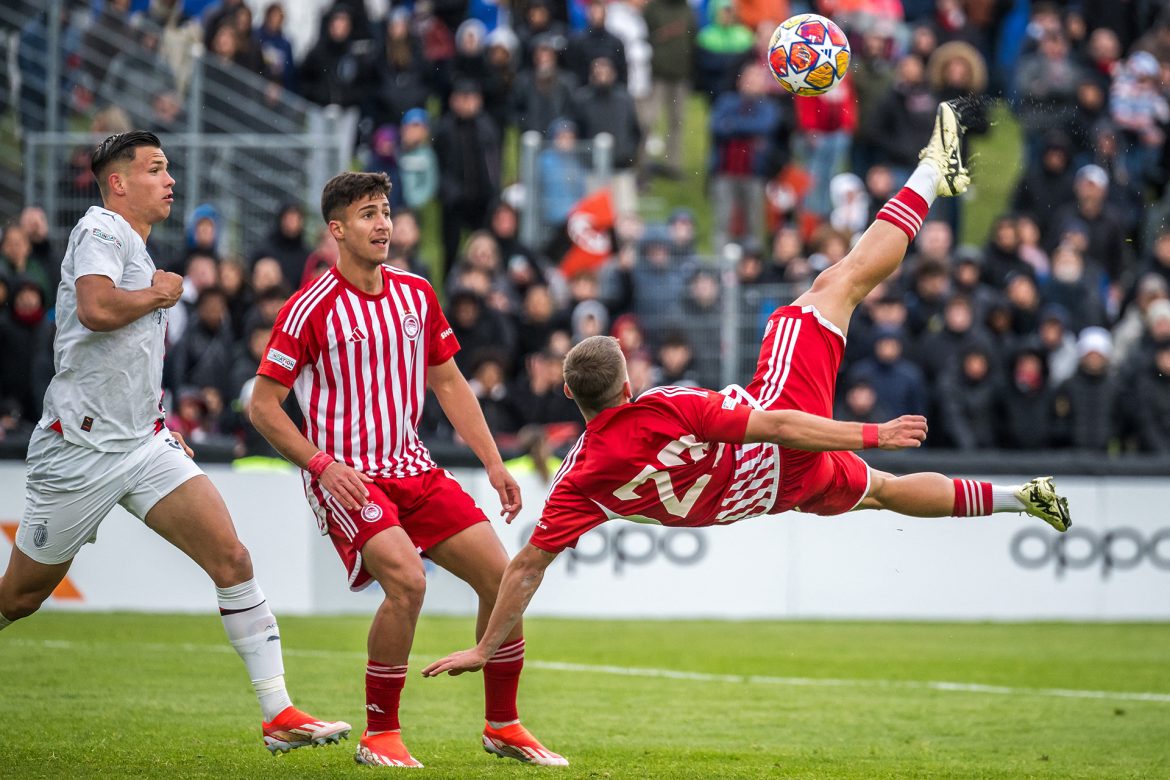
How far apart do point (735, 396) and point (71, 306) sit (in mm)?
3059

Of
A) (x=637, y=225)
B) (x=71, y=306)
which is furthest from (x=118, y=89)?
(x=71, y=306)

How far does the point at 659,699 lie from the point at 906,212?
3696 millimetres

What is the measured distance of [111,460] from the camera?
736 centimetres

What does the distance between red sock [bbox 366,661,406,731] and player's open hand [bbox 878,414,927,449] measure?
2516mm

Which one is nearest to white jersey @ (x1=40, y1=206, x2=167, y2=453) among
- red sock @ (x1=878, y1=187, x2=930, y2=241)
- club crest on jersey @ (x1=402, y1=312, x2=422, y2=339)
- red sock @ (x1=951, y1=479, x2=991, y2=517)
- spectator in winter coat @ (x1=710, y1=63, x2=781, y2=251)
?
club crest on jersey @ (x1=402, y1=312, x2=422, y2=339)

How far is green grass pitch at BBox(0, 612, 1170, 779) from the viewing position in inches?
312

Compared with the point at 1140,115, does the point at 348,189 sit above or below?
below

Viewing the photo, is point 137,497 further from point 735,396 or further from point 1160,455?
point 1160,455

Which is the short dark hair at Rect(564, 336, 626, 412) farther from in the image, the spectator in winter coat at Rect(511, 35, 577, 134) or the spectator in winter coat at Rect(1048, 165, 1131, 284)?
the spectator in winter coat at Rect(511, 35, 577, 134)

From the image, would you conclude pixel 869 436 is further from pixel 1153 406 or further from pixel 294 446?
pixel 1153 406

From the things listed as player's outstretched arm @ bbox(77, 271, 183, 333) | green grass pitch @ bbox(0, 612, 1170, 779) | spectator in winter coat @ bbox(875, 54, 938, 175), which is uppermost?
spectator in winter coat @ bbox(875, 54, 938, 175)

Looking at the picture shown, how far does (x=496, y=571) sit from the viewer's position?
770cm

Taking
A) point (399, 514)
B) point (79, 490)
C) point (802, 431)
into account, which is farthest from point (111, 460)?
point (802, 431)

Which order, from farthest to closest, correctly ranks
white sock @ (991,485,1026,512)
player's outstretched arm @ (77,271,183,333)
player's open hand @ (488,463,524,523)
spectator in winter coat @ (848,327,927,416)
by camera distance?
spectator in winter coat @ (848,327,927,416) < white sock @ (991,485,1026,512) < player's open hand @ (488,463,524,523) < player's outstretched arm @ (77,271,183,333)
